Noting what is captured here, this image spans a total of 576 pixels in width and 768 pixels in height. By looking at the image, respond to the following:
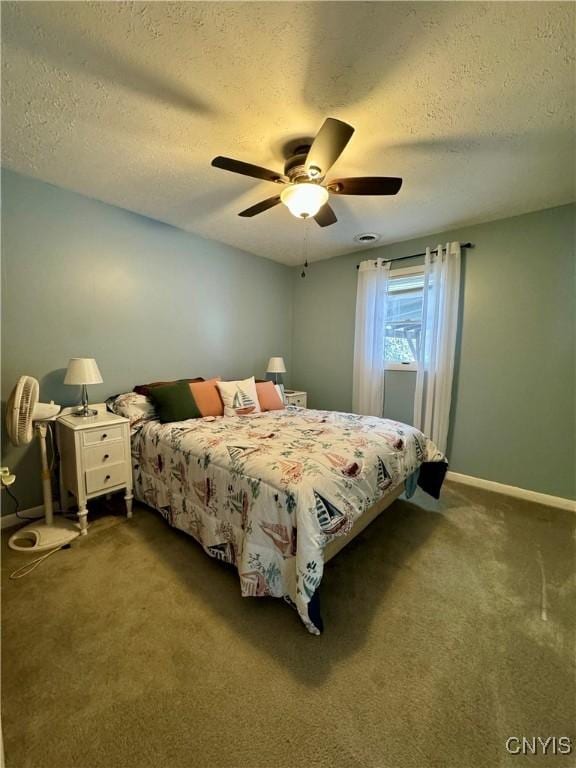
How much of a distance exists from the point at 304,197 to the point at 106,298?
6.11 feet

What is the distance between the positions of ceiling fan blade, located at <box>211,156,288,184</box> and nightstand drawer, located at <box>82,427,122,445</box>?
5.88 feet

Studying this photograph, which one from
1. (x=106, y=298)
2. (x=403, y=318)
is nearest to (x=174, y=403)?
(x=106, y=298)

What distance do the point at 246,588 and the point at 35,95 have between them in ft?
8.68

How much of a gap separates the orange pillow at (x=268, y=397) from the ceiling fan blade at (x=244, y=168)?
1.81 metres

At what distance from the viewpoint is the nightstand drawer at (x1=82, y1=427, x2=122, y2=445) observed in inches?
79.8

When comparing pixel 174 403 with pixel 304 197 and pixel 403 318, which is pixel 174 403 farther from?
pixel 403 318

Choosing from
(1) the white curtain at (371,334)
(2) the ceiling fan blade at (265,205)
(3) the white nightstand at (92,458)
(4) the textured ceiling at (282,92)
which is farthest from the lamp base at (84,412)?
(1) the white curtain at (371,334)

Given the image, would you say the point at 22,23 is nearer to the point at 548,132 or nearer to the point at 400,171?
the point at 400,171

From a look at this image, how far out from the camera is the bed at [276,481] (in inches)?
54.5

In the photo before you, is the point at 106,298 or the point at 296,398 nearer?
the point at 106,298

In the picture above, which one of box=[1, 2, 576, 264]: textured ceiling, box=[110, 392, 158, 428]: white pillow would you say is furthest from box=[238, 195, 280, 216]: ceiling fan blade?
box=[110, 392, 158, 428]: white pillow

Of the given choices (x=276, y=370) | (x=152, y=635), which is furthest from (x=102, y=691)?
(x=276, y=370)

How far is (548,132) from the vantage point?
1.69 meters

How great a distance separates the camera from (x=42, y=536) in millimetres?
1971
